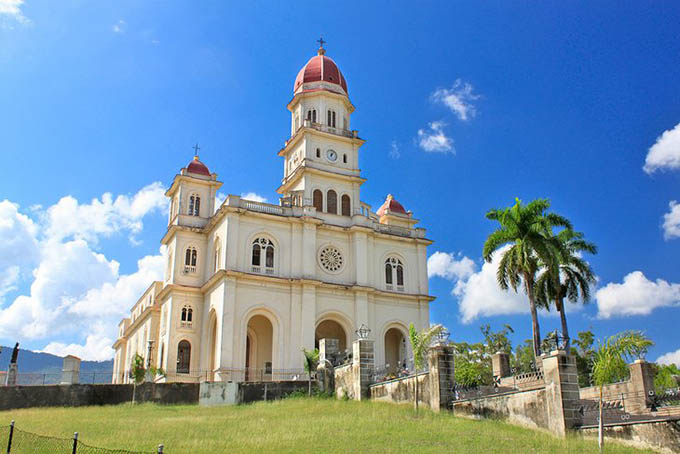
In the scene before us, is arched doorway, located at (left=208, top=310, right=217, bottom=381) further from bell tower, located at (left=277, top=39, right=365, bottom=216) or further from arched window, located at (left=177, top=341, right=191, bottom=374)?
bell tower, located at (left=277, top=39, right=365, bottom=216)

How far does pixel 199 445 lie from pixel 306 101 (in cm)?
3139

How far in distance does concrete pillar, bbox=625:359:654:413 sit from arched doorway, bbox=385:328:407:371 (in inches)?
760

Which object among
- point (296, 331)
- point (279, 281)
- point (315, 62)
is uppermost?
point (315, 62)

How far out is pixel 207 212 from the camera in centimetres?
4294

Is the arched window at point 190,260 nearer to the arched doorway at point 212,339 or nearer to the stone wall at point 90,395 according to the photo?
the arched doorway at point 212,339

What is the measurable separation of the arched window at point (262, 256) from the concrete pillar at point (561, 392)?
70.5ft

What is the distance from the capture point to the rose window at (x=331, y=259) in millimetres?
39812

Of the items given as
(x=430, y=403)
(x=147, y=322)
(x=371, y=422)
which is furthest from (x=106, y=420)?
(x=147, y=322)

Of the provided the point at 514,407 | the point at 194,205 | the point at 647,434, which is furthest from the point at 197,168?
the point at 647,434

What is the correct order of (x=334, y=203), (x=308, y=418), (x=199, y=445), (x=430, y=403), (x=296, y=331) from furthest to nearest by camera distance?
(x=334, y=203), (x=296, y=331), (x=430, y=403), (x=308, y=418), (x=199, y=445)

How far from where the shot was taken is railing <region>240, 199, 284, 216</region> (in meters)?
38.4

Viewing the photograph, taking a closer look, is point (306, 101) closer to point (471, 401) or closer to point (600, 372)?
point (471, 401)

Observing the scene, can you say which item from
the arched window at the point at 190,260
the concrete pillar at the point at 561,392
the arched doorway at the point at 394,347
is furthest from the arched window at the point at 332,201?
the concrete pillar at the point at 561,392

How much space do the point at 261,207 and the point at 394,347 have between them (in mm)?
13058
